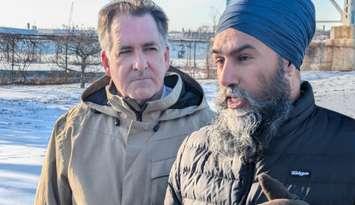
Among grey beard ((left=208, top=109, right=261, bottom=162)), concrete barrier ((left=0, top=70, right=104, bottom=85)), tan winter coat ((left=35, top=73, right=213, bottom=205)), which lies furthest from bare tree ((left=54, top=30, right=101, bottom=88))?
grey beard ((left=208, top=109, right=261, bottom=162))

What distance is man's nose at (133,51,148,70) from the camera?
2.46 m

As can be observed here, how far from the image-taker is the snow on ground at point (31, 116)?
21.1 feet

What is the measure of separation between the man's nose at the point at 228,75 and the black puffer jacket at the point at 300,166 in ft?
0.63

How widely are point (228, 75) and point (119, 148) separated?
77 cm

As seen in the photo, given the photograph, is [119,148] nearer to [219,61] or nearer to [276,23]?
[219,61]

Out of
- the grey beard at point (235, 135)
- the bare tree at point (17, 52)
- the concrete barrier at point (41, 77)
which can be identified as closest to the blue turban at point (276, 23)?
the grey beard at point (235, 135)

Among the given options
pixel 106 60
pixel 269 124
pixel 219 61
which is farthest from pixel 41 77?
pixel 269 124

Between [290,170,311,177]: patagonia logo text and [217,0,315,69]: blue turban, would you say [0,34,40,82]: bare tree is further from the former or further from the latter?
[290,170,311,177]: patagonia logo text

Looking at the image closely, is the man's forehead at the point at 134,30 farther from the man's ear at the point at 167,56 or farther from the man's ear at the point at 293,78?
the man's ear at the point at 293,78

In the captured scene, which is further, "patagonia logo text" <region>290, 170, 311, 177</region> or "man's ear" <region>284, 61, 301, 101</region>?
"man's ear" <region>284, 61, 301, 101</region>

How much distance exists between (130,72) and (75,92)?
609 inches

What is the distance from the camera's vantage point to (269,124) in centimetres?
189

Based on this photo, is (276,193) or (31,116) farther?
(31,116)

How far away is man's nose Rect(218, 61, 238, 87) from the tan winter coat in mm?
631
